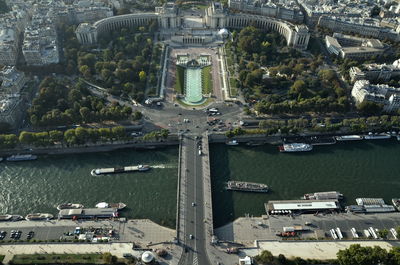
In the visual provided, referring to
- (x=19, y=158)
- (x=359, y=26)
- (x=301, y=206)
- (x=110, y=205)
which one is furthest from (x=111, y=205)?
(x=359, y=26)

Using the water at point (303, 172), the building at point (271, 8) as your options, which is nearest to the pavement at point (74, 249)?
the water at point (303, 172)

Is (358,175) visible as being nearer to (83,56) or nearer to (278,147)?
(278,147)

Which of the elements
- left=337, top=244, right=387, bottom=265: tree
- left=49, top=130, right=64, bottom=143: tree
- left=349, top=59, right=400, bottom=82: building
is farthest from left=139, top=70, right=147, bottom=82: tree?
left=337, top=244, right=387, bottom=265: tree

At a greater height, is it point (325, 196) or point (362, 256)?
point (362, 256)

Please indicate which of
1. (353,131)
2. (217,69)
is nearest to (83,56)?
(217,69)

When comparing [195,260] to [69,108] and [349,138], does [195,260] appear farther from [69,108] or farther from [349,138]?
[69,108]

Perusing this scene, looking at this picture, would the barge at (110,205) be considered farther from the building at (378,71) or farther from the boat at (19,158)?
the building at (378,71)

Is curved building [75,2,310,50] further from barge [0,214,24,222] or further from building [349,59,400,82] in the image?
barge [0,214,24,222]
